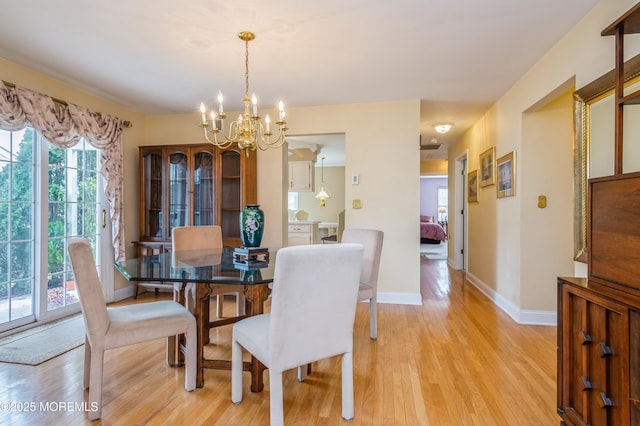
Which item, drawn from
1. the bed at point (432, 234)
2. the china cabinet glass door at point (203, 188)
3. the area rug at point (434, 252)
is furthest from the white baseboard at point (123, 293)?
the bed at point (432, 234)

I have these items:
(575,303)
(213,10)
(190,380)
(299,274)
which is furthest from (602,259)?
(213,10)

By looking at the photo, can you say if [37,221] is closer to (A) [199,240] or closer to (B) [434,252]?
(A) [199,240]

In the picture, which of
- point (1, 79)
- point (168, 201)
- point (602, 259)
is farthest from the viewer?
point (168, 201)

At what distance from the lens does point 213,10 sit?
207 centimetres

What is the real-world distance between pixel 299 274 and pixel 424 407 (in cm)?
110

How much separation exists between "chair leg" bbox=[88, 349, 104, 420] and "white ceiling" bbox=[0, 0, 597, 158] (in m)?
2.04

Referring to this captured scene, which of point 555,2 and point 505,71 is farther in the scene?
point 505,71

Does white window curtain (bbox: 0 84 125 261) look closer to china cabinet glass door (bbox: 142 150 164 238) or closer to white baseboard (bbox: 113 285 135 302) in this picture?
china cabinet glass door (bbox: 142 150 164 238)

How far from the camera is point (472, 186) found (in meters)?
5.01

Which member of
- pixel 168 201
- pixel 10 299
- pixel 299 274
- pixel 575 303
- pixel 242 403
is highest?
pixel 168 201

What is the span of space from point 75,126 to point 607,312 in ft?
14.1

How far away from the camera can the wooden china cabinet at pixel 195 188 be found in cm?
406

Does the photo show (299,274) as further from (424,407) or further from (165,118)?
(165,118)

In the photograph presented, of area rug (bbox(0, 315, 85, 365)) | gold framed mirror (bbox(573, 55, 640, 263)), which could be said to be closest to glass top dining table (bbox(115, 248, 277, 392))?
→ area rug (bbox(0, 315, 85, 365))
